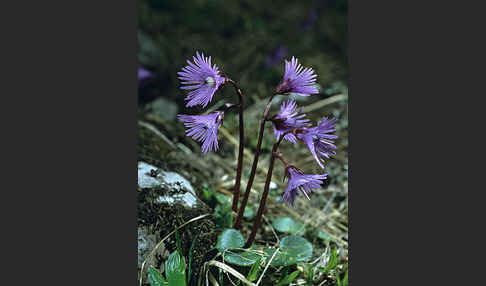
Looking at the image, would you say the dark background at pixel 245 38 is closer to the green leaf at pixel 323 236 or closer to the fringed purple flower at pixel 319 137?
the green leaf at pixel 323 236

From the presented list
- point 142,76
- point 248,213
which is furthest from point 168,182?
point 142,76

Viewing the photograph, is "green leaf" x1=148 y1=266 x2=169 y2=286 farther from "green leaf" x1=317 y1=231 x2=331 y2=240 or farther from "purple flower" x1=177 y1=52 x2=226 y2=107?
"green leaf" x1=317 y1=231 x2=331 y2=240

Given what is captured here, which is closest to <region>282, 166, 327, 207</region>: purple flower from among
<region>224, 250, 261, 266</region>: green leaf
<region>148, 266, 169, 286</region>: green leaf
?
<region>224, 250, 261, 266</region>: green leaf

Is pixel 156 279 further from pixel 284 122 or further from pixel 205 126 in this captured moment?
pixel 284 122

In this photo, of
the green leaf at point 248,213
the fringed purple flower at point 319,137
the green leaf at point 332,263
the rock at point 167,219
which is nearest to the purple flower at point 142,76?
the rock at point 167,219

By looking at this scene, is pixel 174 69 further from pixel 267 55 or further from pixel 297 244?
pixel 297 244

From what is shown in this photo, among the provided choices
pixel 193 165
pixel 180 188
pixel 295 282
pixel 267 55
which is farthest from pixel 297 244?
pixel 267 55

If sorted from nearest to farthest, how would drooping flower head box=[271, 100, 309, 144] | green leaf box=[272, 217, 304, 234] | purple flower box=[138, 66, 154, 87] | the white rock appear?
drooping flower head box=[271, 100, 309, 144] → the white rock → green leaf box=[272, 217, 304, 234] → purple flower box=[138, 66, 154, 87]
